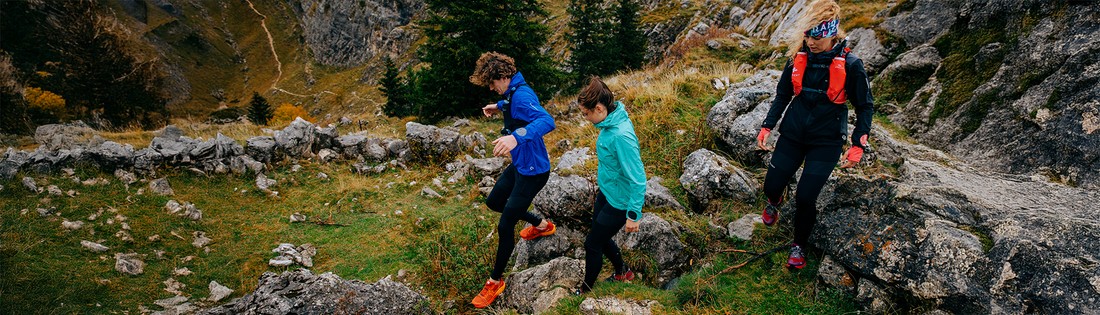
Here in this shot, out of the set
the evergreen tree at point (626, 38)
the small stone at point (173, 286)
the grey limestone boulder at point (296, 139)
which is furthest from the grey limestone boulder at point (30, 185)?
the evergreen tree at point (626, 38)

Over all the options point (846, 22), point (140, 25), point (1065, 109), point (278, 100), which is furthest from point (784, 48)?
point (140, 25)

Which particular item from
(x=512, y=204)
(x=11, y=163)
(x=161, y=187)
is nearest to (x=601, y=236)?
(x=512, y=204)

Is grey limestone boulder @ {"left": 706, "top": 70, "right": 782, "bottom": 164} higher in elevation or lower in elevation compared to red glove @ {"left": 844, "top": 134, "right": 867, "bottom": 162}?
lower

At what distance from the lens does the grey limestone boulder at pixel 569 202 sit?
5281 mm

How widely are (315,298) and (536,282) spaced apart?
6.71 feet

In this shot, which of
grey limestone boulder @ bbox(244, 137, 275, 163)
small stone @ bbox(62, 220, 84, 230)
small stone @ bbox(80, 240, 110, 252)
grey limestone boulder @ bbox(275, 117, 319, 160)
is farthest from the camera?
grey limestone boulder @ bbox(275, 117, 319, 160)

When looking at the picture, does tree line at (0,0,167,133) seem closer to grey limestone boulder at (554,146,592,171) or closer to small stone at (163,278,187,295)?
small stone at (163,278,187,295)

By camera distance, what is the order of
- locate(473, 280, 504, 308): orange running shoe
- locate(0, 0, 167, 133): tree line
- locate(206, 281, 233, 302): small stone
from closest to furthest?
1. locate(473, 280, 504, 308): orange running shoe
2. locate(206, 281, 233, 302): small stone
3. locate(0, 0, 167, 133): tree line

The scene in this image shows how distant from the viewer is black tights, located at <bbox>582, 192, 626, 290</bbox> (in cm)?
339

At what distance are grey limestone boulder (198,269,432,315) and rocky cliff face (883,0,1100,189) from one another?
6182mm

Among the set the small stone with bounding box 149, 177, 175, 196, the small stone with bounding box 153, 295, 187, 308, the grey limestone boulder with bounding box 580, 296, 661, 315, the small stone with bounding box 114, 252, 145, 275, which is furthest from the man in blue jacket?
the small stone with bounding box 149, 177, 175, 196

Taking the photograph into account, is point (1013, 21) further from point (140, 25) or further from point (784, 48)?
point (140, 25)

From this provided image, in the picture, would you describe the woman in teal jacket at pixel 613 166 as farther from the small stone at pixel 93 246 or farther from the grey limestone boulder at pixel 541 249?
the small stone at pixel 93 246

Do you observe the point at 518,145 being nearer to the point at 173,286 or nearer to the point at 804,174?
the point at 804,174
